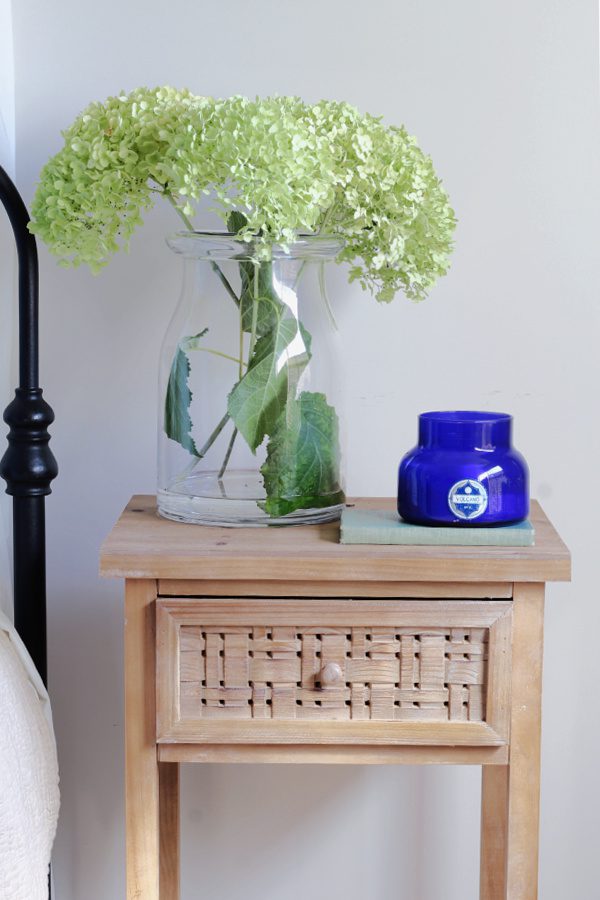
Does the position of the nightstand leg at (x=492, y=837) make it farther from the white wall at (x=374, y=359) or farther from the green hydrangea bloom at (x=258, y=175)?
the green hydrangea bloom at (x=258, y=175)

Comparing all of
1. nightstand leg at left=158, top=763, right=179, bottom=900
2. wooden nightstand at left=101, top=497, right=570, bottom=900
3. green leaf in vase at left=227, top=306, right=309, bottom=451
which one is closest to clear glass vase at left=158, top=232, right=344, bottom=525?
green leaf in vase at left=227, top=306, right=309, bottom=451

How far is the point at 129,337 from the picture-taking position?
55.2 inches

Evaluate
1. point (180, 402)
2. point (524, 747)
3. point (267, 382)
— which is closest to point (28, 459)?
point (180, 402)

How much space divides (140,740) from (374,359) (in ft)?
1.90

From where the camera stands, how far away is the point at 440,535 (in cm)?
105

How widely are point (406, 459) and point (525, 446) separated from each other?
1.15 feet

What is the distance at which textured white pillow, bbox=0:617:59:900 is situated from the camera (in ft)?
3.27

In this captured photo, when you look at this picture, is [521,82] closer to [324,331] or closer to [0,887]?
[324,331]

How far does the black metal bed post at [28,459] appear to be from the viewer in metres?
1.23

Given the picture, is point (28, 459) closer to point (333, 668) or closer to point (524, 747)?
point (333, 668)

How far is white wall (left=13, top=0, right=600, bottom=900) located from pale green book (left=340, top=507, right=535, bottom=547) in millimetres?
352

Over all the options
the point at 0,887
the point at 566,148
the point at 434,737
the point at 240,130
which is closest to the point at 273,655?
the point at 434,737

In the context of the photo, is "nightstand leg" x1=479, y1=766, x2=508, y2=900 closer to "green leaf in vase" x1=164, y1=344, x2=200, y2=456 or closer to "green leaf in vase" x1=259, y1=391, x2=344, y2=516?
"green leaf in vase" x1=259, y1=391, x2=344, y2=516

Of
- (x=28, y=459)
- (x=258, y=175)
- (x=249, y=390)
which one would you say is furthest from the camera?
(x=28, y=459)
